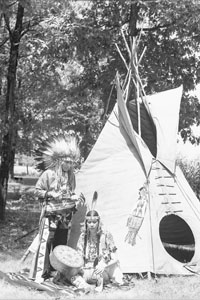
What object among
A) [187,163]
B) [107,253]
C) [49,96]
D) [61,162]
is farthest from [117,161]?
[49,96]

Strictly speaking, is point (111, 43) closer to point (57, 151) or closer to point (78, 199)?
point (57, 151)

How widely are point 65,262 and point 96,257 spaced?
541mm

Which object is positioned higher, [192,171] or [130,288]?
[192,171]

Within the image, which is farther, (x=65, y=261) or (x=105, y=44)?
(x=105, y=44)

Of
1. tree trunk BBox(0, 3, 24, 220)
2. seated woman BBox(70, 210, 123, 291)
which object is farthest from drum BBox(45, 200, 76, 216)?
tree trunk BBox(0, 3, 24, 220)

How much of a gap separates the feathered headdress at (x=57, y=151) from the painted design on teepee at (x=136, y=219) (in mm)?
1187

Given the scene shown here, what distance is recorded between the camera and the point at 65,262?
18.7 ft

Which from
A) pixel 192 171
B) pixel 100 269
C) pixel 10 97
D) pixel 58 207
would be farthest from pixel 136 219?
pixel 192 171

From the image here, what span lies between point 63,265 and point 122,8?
765 cm

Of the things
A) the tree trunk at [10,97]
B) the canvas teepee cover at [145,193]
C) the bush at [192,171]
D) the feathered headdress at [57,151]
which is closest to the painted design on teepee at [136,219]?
the canvas teepee cover at [145,193]

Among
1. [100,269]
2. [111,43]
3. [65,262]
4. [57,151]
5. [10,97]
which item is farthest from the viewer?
[10,97]

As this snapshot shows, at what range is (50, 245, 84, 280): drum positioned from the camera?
5689mm

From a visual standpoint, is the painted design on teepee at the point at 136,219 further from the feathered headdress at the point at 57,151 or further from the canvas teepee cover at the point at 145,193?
the feathered headdress at the point at 57,151

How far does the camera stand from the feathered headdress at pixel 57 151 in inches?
243
